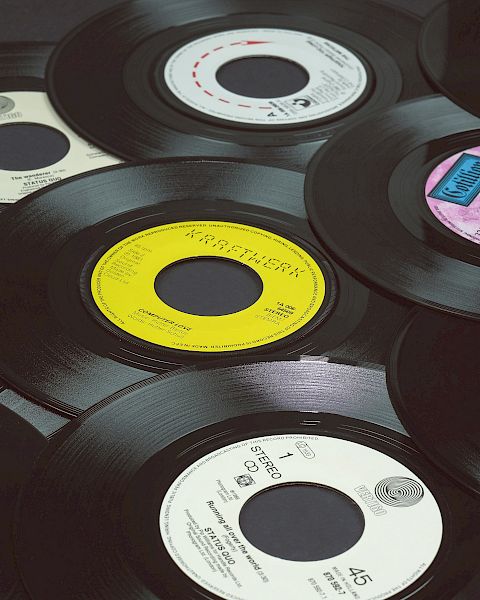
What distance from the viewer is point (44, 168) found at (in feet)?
6.53

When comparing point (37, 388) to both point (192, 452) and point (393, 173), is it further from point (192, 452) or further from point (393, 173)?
point (393, 173)

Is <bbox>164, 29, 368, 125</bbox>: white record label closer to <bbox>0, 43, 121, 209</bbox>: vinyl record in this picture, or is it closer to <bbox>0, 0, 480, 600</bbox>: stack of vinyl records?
<bbox>0, 0, 480, 600</bbox>: stack of vinyl records

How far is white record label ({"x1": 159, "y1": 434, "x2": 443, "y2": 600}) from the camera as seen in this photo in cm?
127

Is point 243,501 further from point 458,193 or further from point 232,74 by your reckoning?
point 232,74

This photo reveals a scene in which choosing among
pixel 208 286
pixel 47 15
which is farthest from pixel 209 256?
pixel 47 15

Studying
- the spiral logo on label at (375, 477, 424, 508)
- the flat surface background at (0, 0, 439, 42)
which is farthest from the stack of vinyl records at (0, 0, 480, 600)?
the flat surface background at (0, 0, 439, 42)

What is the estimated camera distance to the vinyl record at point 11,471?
1271 mm

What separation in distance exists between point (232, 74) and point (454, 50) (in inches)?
20.6

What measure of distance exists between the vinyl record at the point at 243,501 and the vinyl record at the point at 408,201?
19 cm

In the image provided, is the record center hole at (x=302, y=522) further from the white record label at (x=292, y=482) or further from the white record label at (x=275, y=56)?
the white record label at (x=275, y=56)

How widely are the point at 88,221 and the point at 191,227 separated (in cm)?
16

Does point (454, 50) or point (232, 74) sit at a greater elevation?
point (454, 50)

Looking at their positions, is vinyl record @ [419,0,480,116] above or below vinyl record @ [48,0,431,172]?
above

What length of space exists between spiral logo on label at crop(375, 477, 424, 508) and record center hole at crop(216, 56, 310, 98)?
39.2 inches
